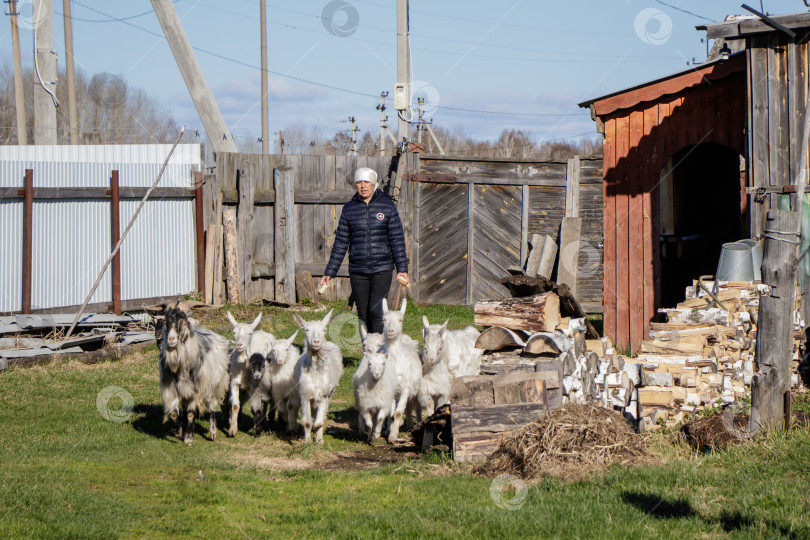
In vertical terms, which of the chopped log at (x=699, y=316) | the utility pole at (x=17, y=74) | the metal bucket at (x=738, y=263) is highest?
the utility pole at (x=17, y=74)

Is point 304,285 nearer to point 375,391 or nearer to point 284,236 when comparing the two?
point 284,236

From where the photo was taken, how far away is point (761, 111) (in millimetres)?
10367

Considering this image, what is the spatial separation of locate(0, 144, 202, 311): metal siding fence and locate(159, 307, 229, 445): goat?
6.29 meters

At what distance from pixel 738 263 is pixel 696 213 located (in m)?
5.72

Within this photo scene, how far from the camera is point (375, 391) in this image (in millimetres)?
8570

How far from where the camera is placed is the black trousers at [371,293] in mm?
10453

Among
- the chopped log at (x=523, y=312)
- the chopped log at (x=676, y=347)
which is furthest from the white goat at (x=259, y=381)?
the chopped log at (x=676, y=347)

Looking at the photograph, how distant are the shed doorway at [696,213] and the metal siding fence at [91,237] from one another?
8.91 metres

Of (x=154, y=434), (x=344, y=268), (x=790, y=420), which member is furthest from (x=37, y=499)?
(x=344, y=268)

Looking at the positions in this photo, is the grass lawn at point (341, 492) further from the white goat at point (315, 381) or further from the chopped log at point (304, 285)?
the chopped log at point (304, 285)

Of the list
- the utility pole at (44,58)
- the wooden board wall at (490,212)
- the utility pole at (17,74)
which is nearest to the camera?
the utility pole at (44,58)

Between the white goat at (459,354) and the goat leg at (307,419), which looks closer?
the goat leg at (307,419)

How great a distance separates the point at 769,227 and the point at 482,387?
2.72 meters

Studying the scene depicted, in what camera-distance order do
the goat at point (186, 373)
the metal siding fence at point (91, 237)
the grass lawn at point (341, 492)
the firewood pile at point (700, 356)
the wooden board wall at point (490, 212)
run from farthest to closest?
the wooden board wall at point (490, 212) < the metal siding fence at point (91, 237) < the goat at point (186, 373) < the firewood pile at point (700, 356) < the grass lawn at point (341, 492)
